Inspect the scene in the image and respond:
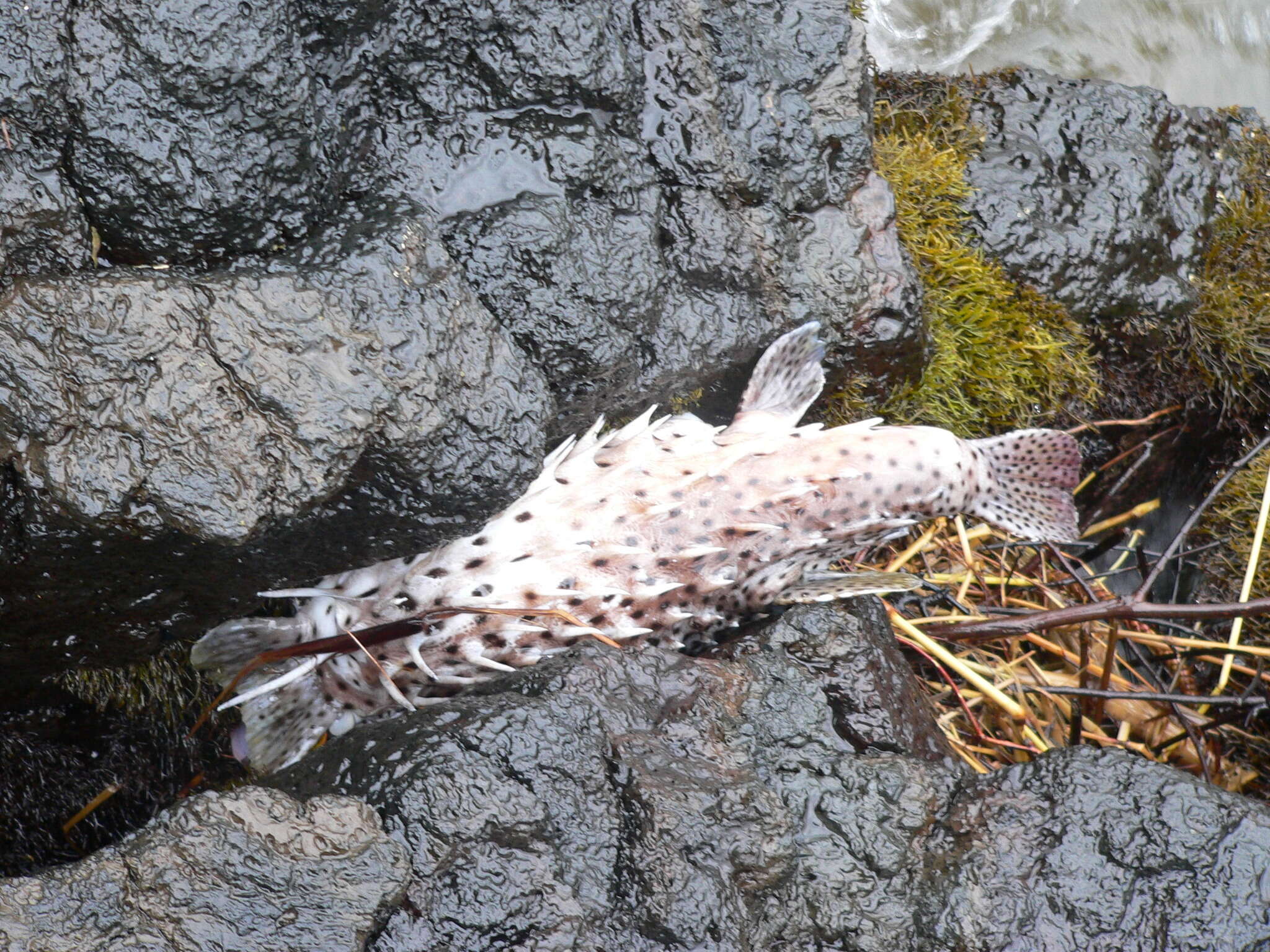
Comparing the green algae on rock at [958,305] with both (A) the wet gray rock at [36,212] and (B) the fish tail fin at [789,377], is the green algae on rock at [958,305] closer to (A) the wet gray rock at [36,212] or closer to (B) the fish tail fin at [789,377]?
(B) the fish tail fin at [789,377]

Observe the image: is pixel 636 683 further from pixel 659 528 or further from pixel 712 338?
pixel 712 338

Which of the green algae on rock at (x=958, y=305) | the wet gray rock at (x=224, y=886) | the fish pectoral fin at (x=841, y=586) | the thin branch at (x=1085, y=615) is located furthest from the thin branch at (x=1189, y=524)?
the wet gray rock at (x=224, y=886)

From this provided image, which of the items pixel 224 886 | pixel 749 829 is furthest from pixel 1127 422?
pixel 224 886

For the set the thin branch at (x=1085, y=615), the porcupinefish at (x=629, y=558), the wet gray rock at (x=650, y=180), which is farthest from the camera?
the thin branch at (x=1085, y=615)

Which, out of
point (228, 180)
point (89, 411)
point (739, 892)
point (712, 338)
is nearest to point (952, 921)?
point (739, 892)

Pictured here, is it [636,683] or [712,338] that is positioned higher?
[712,338]

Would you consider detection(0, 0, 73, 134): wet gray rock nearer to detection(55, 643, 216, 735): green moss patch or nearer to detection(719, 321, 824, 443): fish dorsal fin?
detection(55, 643, 216, 735): green moss patch

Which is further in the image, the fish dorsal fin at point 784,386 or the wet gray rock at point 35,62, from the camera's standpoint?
the fish dorsal fin at point 784,386
